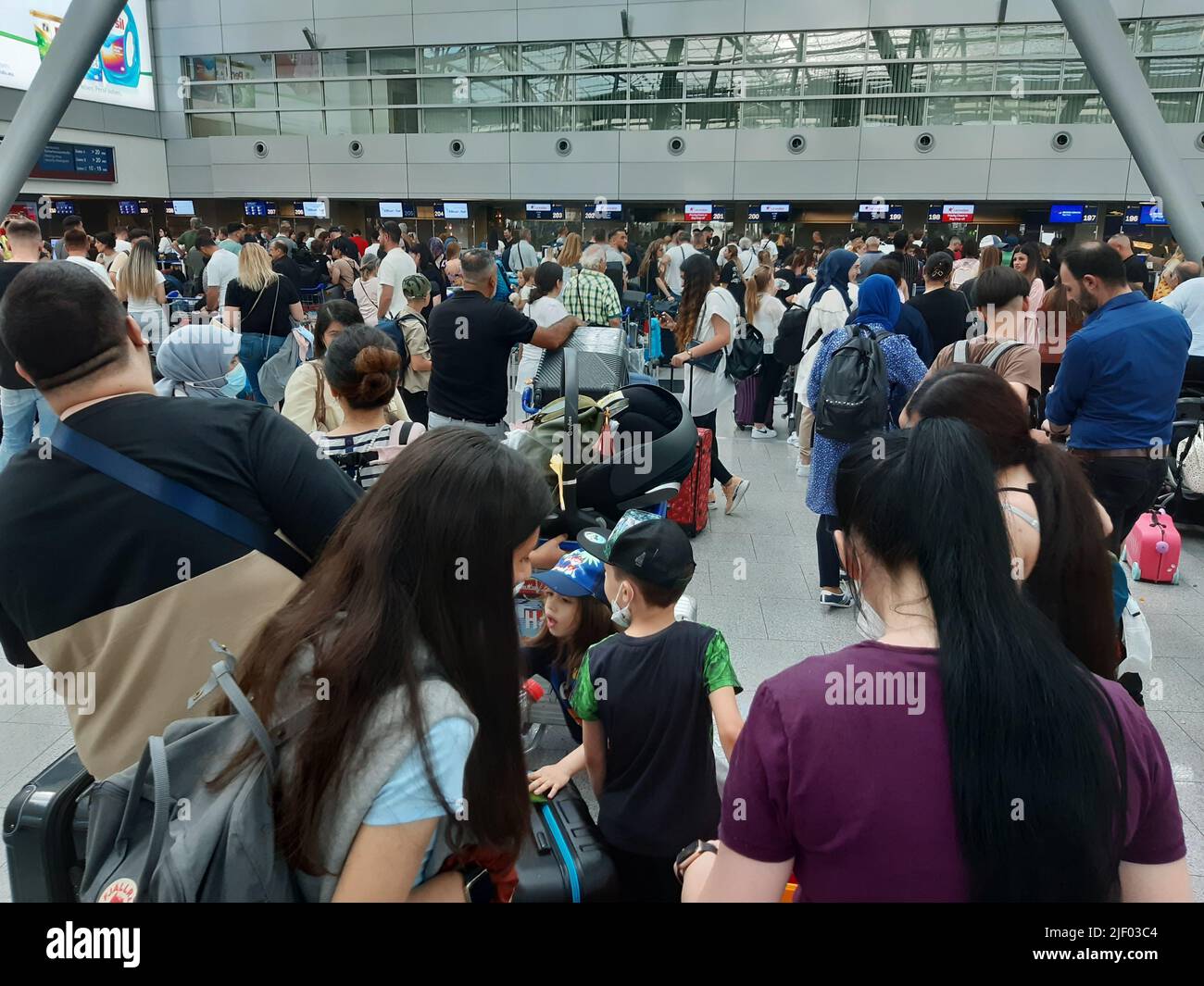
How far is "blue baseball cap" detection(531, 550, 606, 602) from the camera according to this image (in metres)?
3.05

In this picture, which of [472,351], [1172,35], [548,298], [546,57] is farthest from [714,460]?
[1172,35]

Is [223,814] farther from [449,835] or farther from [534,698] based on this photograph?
[534,698]

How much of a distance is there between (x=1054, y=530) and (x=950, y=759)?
1.33 m

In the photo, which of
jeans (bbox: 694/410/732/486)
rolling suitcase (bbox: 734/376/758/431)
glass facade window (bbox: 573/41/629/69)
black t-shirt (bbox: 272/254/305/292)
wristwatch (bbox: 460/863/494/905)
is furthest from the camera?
glass facade window (bbox: 573/41/629/69)

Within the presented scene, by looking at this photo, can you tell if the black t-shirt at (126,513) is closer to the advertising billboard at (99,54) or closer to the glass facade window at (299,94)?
the advertising billboard at (99,54)

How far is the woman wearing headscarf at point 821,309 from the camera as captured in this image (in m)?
6.16

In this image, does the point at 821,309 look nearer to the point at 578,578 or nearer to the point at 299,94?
the point at 578,578

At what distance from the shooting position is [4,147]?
24.3 ft

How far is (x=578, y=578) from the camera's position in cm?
307

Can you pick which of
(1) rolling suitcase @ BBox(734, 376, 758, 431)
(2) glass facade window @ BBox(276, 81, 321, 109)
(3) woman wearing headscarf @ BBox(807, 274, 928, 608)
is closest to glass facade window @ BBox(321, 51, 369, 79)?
(2) glass facade window @ BBox(276, 81, 321, 109)

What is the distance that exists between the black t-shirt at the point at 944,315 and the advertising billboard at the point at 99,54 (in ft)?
57.8

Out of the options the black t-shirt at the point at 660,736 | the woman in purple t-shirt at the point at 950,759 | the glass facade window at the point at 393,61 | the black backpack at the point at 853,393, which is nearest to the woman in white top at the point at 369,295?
the black backpack at the point at 853,393

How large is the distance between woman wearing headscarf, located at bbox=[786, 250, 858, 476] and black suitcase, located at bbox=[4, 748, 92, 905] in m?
4.96

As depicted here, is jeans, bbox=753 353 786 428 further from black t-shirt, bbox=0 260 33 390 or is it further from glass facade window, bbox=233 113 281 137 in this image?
glass facade window, bbox=233 113 281 137
